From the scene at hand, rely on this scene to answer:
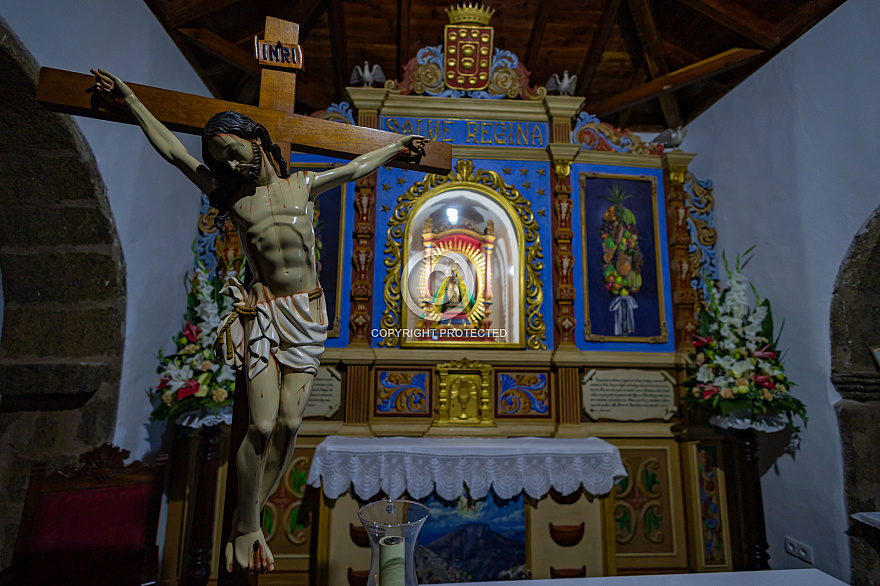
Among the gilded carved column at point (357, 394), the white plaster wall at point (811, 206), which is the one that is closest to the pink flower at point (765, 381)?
the white plaster wall at point (811, 206)

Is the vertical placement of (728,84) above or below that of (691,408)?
above

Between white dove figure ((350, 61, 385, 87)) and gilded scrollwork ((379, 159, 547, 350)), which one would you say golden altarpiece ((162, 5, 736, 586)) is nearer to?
gilded scrollwork ((379, 159, 547, 350))

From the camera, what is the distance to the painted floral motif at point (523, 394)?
3496 millimetres

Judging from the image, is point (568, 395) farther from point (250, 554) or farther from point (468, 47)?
point (468, 47)

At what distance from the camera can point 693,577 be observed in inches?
60.1

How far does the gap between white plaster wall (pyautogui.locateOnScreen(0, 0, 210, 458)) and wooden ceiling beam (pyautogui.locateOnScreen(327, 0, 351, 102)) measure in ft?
3.94

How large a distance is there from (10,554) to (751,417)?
4.52 m

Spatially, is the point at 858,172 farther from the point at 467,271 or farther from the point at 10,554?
the point at 10,554

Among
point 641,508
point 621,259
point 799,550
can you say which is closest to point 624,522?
point 641,508

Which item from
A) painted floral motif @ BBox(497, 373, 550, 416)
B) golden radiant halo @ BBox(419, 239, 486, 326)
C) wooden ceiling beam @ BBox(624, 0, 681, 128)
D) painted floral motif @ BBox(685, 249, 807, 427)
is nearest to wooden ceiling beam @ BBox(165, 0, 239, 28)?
golden radiant halo @ BBox(419, 239, 486, 326)

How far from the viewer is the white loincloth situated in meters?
1.18

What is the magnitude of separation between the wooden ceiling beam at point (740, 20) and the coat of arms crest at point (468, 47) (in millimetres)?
1558

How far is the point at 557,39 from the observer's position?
4.20m

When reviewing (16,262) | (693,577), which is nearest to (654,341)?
(693,577)
